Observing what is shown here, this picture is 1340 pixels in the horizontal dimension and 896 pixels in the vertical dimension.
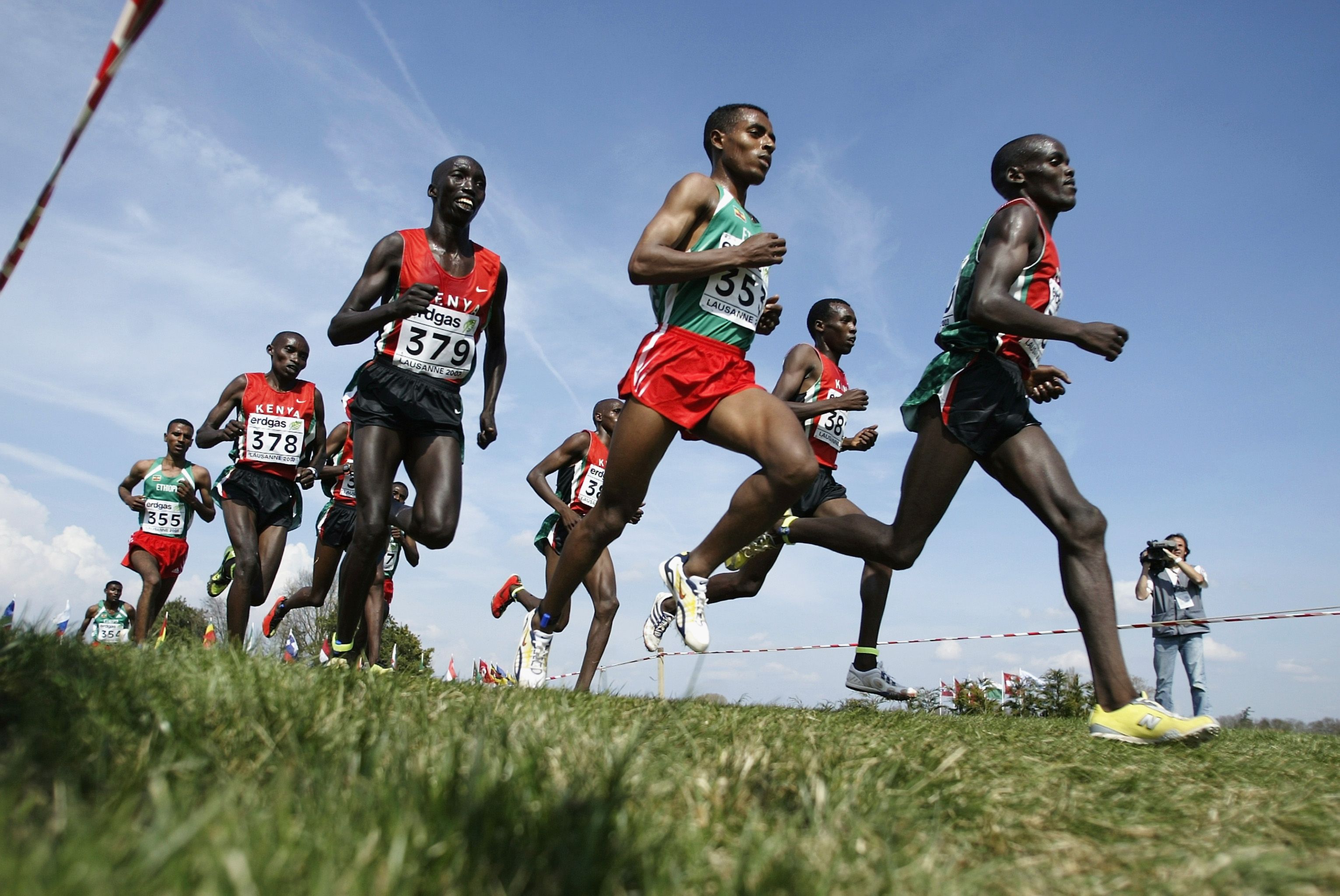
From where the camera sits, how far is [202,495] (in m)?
11.6

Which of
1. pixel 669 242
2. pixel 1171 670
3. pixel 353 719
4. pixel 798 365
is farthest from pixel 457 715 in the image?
pixel 1171 670

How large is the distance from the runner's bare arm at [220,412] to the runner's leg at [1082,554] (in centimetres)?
700

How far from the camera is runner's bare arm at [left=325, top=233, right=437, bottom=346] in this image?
506 centimetres

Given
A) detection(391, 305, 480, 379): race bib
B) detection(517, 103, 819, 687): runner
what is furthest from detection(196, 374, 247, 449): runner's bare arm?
detection(517, 103, 819, 687): runner

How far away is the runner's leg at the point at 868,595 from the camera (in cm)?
726

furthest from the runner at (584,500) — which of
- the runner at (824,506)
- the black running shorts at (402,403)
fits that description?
the black running shorts at (402,403)

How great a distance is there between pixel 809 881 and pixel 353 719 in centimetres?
142

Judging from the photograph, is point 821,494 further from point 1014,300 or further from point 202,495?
point 202,495

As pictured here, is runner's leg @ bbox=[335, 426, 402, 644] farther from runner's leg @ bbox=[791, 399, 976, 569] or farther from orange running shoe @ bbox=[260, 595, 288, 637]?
orange running shoe @ bbox=[260, 595, 288, 637]

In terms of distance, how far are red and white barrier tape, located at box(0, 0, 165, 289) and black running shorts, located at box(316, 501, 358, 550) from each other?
289 inches

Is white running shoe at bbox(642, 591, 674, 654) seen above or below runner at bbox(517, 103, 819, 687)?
below

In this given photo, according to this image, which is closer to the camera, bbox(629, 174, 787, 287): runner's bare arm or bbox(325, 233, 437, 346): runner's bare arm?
bbox(629, 174, 787, 287): runner's bare arm

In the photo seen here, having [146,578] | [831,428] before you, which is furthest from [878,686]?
[146,578]

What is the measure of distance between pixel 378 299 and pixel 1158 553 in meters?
9.64
